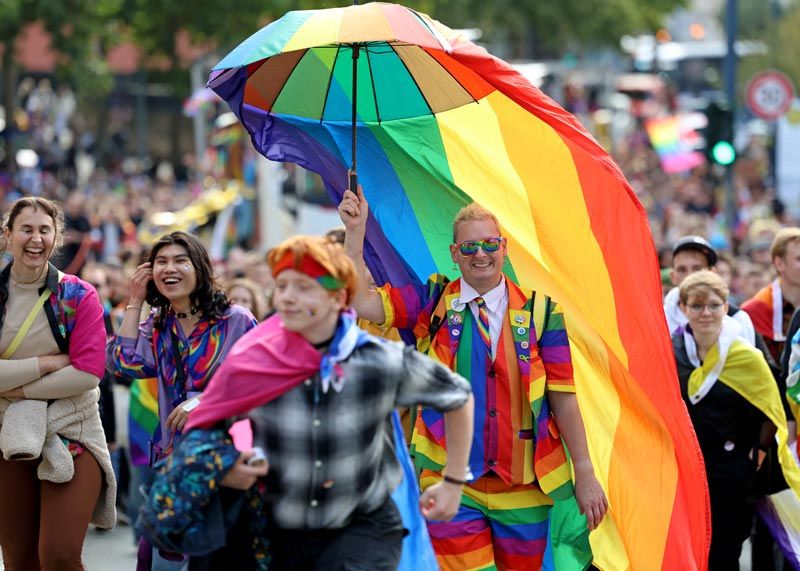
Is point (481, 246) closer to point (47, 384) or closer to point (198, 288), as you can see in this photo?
point (198, 288)

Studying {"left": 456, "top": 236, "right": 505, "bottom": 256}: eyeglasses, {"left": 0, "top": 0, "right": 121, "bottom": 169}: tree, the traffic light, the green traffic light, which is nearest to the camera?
{"left": 456, "top": 236, "right": 505, "bottom": 256}: eyeglasses

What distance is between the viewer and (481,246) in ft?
19.9

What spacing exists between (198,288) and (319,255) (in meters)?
1.87

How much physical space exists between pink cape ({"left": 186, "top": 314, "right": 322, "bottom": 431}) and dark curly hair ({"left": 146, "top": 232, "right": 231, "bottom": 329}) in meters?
1.71

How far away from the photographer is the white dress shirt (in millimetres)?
6113

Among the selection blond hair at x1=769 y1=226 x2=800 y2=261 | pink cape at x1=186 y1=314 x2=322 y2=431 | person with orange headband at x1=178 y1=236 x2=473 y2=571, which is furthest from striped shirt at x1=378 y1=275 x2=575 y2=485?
blond hair at x1=769 y1=226 x2=800 y2=261

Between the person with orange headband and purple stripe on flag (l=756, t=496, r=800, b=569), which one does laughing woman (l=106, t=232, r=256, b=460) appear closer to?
the person with orange headband

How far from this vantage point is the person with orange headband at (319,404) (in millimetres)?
4719

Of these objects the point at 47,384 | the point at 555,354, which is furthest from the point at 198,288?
the point at 555,354

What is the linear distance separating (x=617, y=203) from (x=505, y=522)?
1.55 meters

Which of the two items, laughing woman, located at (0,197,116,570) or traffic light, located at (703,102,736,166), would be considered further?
traffic light, located at (703,102,736,166)

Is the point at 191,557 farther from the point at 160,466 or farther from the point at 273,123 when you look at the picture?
the point at 273,123

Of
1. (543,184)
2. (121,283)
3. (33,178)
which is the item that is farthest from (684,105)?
(543,184)

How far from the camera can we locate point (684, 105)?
171ft
